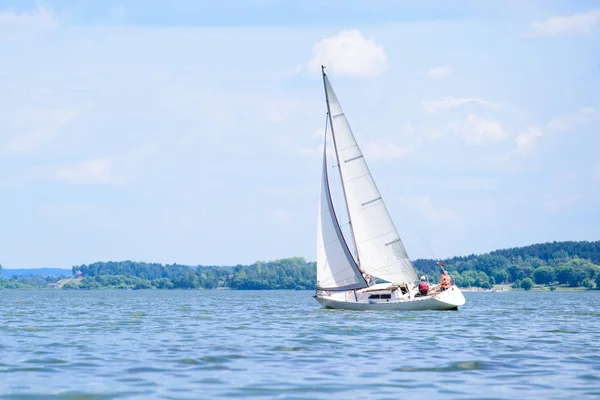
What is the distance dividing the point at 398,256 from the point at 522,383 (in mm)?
40323

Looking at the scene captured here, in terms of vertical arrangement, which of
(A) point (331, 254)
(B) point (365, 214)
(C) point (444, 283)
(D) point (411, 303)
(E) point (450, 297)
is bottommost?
(D) point (411, 303)

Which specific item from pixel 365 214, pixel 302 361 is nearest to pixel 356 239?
pixel 365 214

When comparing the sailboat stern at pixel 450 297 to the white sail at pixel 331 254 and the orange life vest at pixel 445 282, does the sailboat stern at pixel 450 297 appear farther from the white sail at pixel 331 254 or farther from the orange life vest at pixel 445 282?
the white sail at pixel 331 254

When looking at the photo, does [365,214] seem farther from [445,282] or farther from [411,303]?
[445,282]

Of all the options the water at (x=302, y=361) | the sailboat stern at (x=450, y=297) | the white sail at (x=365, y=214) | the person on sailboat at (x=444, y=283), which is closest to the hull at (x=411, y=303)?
the sailboat stern at (x=450, y=297)

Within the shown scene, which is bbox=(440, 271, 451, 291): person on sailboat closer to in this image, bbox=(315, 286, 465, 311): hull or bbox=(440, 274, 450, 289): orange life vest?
bbox=(440, 274, 450, 289): orange life vest

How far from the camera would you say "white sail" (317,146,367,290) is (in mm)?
67812

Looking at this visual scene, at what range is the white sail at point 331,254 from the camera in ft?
222

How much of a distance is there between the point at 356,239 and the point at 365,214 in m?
1.86

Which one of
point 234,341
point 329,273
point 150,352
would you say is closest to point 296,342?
point 234,341

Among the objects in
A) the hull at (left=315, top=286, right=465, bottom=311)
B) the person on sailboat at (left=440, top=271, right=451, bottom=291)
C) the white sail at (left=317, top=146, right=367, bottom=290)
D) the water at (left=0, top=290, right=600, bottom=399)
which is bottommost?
the water at (left=0, top=290, right=600, bottom=399)

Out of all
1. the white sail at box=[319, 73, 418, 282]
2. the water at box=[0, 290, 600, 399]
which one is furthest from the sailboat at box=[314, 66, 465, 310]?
the water at box=[0, 290, 600, 399]

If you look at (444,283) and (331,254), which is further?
(444,283)

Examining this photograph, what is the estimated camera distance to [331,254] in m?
68.6
